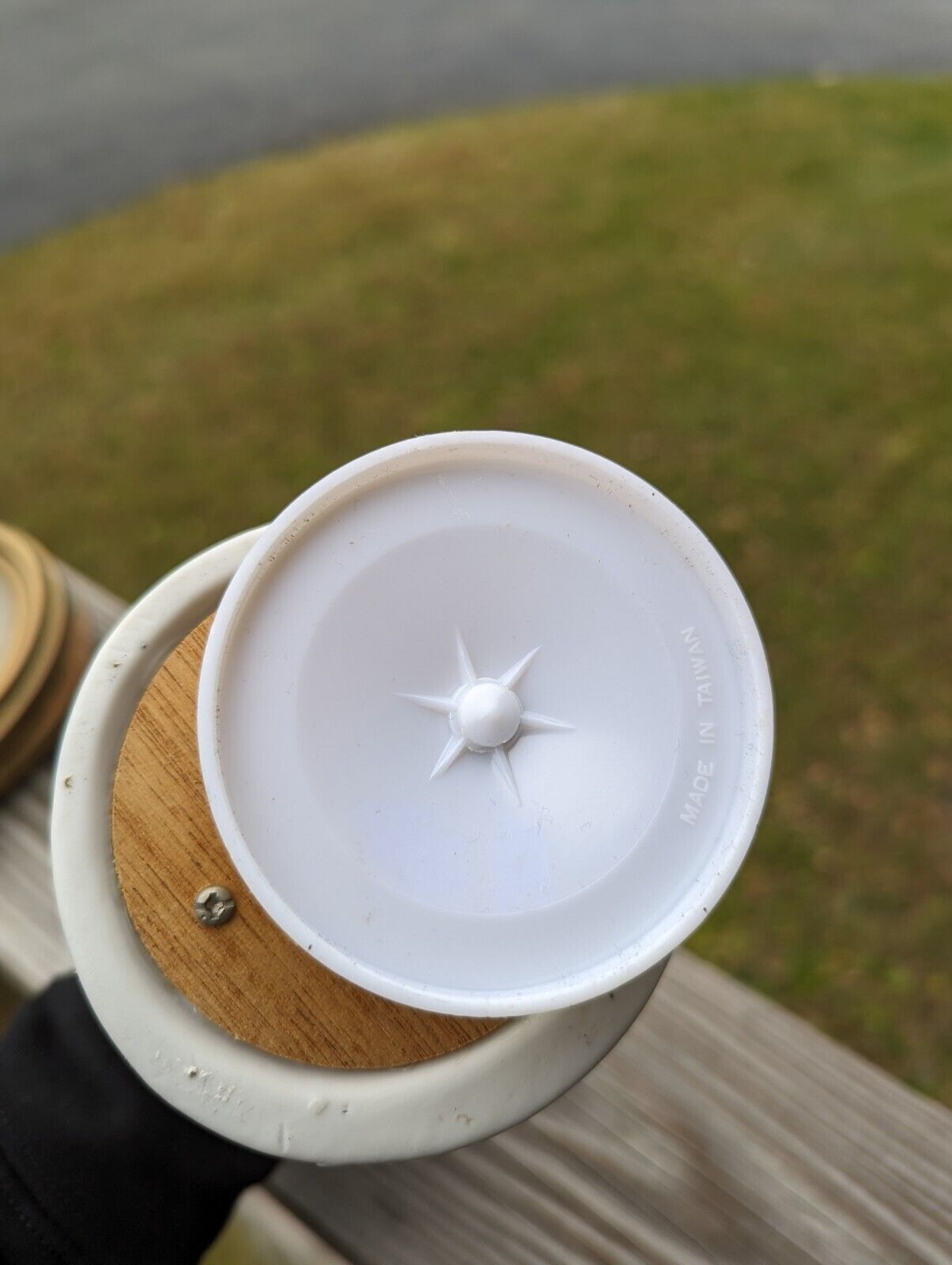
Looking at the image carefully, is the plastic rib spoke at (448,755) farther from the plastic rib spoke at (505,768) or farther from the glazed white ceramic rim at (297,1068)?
the glazed white ceramic rim at (297,1068)

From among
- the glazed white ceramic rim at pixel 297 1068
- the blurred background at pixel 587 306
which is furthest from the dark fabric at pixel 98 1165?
the blurred background at pixel 587 306

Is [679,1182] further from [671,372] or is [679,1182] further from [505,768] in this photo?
[671,372]

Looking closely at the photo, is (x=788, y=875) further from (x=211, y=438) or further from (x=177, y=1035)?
(x=211, y=438)

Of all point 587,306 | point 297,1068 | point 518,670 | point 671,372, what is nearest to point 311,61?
point 587,306

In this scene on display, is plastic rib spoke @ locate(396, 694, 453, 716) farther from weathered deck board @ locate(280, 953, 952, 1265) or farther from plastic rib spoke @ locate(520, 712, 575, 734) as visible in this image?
weathered deck board @ locate(280, 953, 952, 1265)

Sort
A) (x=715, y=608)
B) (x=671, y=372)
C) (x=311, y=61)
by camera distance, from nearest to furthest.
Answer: (x=715, y=608) < (x=671, y=372) < (x=311, y=61)

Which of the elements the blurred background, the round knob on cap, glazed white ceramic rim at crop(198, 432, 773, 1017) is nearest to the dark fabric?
glazed white ceramic rim at crop(198, 432, 773, 1017)
